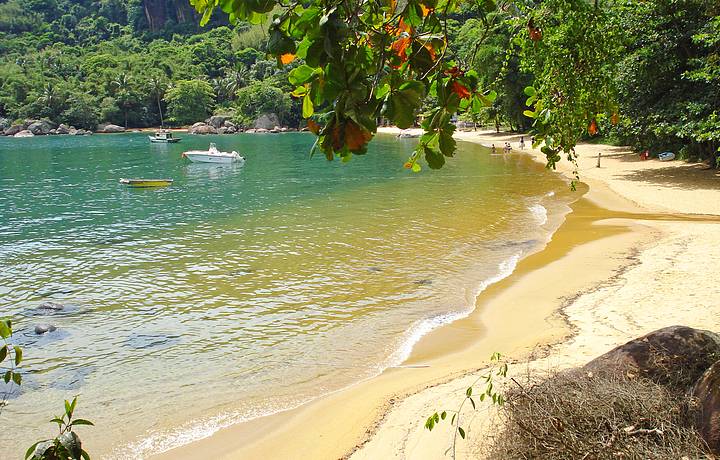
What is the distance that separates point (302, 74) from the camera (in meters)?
2.34

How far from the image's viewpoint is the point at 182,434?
749 cm

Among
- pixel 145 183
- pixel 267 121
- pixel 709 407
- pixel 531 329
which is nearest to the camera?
pixel 709 407

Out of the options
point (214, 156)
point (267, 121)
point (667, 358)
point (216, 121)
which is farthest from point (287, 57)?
point (216, 121)

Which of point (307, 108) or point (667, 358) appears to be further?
point (667, 358)

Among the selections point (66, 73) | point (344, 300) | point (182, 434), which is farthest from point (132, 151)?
point (66, 73)

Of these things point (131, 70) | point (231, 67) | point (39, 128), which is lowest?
point (39, 128)

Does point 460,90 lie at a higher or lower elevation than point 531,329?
higher

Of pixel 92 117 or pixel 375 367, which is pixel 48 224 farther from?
pixel 92 117

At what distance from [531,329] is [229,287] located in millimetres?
7414

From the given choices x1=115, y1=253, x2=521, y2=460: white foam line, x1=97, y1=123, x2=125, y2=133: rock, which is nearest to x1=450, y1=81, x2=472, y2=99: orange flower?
x1=115, y1=253, x2=521, y2=460: white foam line

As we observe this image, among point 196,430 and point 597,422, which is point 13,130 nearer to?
point 196,430

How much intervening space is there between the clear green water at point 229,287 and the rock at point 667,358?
4563mm

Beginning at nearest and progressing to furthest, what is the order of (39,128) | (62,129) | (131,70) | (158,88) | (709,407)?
(709,407) < (39,128) < (62,129) < (158,88) < (131,70)

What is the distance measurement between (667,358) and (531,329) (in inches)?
205
